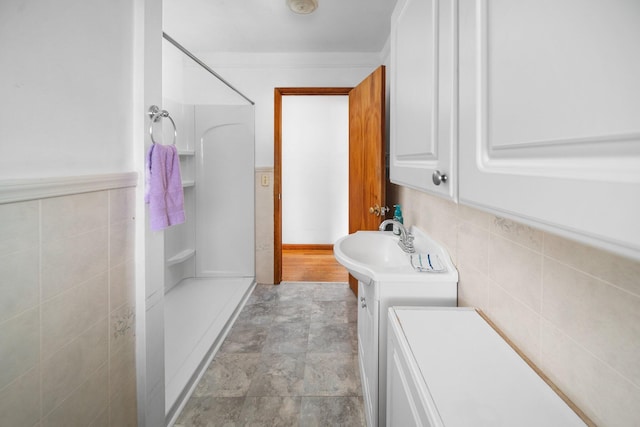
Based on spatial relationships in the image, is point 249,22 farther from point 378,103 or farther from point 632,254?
point 632,254

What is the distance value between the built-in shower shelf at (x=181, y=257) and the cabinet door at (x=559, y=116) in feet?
9.68

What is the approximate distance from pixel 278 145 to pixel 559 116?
303cm

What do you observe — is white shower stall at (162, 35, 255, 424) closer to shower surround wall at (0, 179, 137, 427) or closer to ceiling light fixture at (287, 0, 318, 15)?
ceiling light fixture at (287, 0, 318, 15)

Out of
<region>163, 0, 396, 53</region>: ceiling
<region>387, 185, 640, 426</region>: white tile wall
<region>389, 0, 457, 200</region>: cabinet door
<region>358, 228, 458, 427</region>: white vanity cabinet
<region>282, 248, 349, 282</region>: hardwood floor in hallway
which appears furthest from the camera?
<region>282, 248, 349, 282</region>: hardwood floor in hallway

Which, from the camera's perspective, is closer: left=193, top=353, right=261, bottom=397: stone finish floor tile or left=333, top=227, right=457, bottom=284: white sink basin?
left=333, top=227, right=457, bottom=284: white sink basin

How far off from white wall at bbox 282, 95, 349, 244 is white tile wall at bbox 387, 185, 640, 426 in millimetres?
3725

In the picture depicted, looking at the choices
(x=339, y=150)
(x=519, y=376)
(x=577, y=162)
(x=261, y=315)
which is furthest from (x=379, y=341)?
(x=339, y=150)

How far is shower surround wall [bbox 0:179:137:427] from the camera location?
793mm

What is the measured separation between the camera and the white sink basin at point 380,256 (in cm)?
125

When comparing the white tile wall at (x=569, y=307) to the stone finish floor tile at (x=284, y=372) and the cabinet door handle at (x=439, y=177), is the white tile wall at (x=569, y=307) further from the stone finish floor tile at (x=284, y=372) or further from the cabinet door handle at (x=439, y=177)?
the stone finish floor tile at (x=284, y=372)

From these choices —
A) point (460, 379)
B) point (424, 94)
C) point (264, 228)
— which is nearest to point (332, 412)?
point (460, 379)

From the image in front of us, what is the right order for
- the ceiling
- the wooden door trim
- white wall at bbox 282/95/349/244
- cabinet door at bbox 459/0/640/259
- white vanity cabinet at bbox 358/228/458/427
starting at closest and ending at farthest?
cabinet door at bbox 459/0/640/259 → white vanity cabinet at bbox 358/228/458/427 → the ceiling → the wooden door trim → white wall at bbox 282/95/349/244

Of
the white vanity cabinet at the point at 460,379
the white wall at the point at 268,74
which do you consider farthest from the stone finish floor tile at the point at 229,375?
the white wall at the point at 268,74

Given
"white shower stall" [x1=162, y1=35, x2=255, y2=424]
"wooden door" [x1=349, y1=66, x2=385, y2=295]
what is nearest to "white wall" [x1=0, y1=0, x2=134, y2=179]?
"wooden door" [x1=349, y1=66, x2=385, y2=295]
